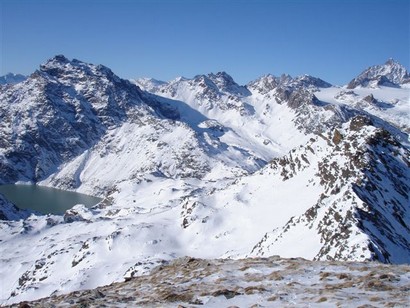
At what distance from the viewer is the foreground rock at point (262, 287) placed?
13227 mm

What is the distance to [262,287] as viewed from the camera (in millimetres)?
14953

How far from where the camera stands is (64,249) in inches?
4902

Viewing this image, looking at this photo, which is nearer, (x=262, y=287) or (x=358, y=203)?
(x=262, y=287)

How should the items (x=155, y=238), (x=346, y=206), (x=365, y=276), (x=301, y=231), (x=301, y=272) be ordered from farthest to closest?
(x=155, y=238) → (x=301, y=231) → (x=346, y=206) → (x=301, y=272) → (x=365, y=276)

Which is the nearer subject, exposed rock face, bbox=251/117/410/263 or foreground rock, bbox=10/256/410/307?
foreground rock, bbox=10/256/410/307

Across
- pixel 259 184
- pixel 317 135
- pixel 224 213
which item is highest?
pixel 317 135

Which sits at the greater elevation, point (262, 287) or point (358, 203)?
point (358, 203)

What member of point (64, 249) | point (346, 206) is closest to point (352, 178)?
point (346, 206)

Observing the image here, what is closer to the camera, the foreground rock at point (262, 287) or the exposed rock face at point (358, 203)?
the foreground rock at point (262, 287)

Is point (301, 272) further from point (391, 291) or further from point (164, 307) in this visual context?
point (164, 307)

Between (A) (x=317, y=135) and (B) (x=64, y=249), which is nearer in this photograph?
(A) (x=317, y=135)

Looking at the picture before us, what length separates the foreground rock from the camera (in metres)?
13.2

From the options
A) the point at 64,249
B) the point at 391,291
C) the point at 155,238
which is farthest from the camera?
the point at 64,249

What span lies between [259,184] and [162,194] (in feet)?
308
